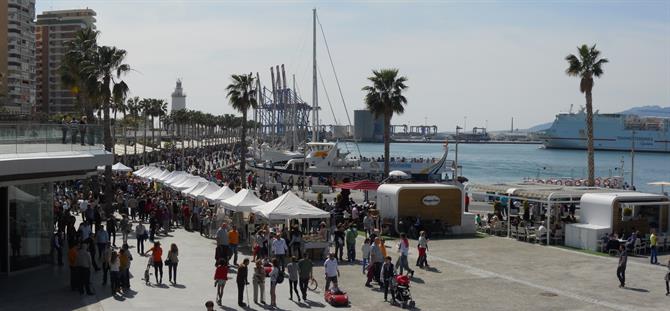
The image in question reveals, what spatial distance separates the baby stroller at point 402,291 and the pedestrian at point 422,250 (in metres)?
4.82

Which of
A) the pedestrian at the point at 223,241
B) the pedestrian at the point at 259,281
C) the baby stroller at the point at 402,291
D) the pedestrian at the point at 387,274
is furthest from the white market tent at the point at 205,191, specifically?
the baby stroller at the point at 402,291

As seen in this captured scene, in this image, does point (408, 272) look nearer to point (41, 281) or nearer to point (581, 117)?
point (41, 281)

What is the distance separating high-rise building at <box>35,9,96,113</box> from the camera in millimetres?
145625

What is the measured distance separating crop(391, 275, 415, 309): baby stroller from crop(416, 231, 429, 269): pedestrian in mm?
4817

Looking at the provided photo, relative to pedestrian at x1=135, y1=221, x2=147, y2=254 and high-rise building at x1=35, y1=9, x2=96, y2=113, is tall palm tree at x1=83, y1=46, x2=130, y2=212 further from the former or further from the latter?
high-rise building at x1=35, y1=9, x2=96, y2=113

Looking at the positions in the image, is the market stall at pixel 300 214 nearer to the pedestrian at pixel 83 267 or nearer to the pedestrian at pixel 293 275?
the pedestrian at pixel 293 275

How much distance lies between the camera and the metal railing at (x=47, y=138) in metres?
18.6

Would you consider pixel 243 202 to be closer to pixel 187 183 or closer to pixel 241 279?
pixel 187 183

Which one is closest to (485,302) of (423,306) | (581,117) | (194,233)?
(423,306)

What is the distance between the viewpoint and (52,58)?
149125mm

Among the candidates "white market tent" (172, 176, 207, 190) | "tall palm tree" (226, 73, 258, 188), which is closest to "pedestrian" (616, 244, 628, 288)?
"white market tent" (172, 176, 207, 190)

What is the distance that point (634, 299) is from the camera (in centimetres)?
1889

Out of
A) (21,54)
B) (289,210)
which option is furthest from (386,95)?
(21,54)

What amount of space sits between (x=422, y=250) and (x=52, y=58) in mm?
141606
